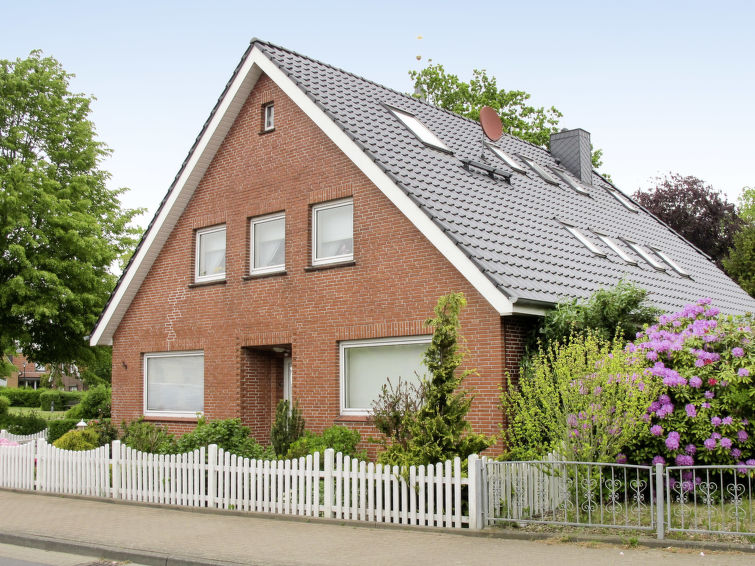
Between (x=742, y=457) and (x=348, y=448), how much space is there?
5659mm

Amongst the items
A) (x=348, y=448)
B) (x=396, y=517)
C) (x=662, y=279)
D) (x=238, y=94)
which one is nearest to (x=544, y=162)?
(x=662, y=279)

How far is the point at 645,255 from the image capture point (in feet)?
61.0

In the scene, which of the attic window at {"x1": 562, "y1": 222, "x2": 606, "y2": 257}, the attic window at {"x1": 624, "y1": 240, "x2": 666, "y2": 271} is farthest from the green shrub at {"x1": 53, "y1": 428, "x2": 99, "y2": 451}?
the attic window at {"x1": 624, "y1": 240, "x2": 666, "y2": 271}

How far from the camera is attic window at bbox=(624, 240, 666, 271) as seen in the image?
59.7 ft

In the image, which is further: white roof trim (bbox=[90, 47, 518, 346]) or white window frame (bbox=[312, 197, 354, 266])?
white window frame (bbox=[312, 197, 354, 266])

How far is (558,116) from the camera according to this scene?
120ft

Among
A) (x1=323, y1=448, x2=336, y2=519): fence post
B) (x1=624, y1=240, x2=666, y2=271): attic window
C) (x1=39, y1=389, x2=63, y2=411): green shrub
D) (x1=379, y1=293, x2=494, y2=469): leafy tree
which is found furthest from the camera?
(x1=39, y1=389, x2=63, y2=411): green shrub

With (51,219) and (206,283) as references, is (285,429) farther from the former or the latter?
(51,219)

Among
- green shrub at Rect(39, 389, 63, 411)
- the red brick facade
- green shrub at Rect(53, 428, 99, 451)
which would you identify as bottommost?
green shrub at Rect(39, 389, 63, 411)

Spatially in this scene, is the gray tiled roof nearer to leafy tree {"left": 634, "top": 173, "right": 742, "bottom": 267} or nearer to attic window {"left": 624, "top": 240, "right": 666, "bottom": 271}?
attic window {"left": 624, "top": 240, "right": 666, "bottom": 271}

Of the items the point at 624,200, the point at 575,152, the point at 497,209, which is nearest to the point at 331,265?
the point at 497,209

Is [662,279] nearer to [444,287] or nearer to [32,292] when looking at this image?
[444,287]

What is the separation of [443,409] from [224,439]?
16.6ft

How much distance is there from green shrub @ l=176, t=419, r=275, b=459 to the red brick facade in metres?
1.13
